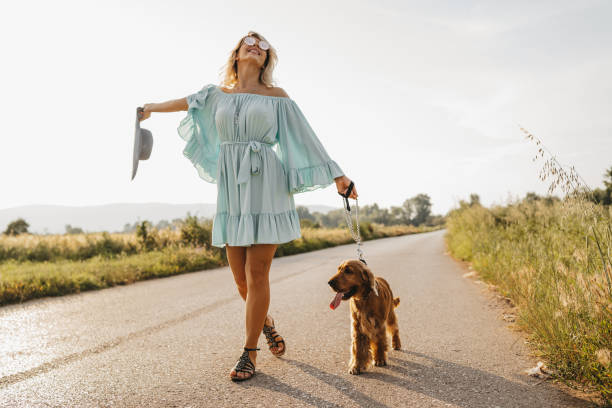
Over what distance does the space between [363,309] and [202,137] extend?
1996 mm

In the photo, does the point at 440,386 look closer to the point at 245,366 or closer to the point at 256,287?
the point at 245,366

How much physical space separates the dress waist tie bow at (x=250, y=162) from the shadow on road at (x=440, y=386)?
1.49 meters

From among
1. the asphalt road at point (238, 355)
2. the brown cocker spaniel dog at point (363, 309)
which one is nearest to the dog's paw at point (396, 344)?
the asphalt road at point (238, 355)

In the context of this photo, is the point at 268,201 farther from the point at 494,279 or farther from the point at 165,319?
the point at 494,279

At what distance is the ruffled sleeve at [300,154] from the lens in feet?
11.3

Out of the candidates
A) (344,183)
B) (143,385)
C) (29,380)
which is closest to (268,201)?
(344,183)

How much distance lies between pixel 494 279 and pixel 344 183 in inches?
184

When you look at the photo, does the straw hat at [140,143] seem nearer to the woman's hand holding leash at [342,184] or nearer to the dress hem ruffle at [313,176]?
the dress hem ruffle at [313,176]

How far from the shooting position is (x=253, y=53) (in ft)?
11.6

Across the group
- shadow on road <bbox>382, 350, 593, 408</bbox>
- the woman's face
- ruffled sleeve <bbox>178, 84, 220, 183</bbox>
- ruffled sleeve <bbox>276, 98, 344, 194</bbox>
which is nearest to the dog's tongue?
shadow on road <bbox>382, 350, 593, 408</bbox>

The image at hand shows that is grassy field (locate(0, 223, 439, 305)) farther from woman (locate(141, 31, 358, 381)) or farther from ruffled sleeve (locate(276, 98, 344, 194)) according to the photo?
ruffled sleeve (locate(276, 98, 344, 194))

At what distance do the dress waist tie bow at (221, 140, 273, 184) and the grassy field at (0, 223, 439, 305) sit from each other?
224 inches

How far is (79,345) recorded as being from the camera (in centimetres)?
406

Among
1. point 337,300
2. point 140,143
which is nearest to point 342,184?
point 337,300
